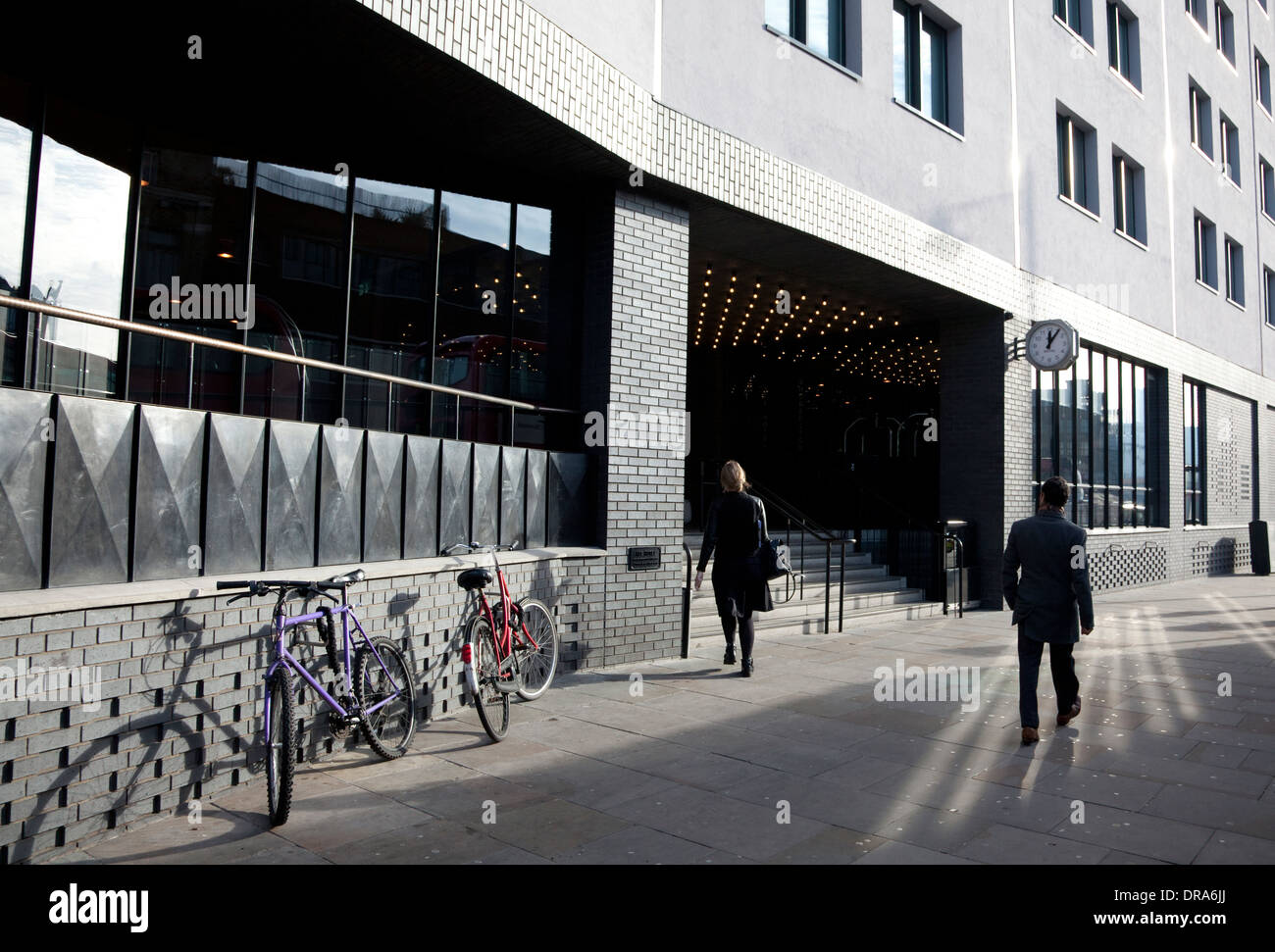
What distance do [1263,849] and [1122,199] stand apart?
1638 centimetres

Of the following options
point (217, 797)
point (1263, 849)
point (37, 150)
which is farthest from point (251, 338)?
point (1263, 849)

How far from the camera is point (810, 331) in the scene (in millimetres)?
15844

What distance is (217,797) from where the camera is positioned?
476 cm

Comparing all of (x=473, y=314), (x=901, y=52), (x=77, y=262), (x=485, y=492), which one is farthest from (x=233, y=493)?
(x=901, y=52)

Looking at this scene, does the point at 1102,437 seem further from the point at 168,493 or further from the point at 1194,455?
the point at 168,493

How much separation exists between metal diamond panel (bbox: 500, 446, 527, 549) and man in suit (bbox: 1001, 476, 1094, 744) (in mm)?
3872

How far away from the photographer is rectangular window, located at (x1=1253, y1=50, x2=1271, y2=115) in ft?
80.7

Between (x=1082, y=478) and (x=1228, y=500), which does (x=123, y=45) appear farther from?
(x=1228, y=500)

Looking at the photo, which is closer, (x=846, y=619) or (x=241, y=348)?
(x=241, y=348)

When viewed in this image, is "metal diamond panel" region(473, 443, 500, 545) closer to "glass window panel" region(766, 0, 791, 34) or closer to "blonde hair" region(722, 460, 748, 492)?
"blonde hair" region(722, 460, 748, 492)

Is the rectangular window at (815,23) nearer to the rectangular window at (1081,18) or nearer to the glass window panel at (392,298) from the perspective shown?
the glass window panel at (392,298)

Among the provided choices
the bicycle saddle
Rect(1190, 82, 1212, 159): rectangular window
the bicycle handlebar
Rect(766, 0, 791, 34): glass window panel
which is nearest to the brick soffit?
Rect(766, 0, 791, 34): glass window panel

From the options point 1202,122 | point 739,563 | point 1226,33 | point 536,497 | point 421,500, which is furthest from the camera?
point 1226,33

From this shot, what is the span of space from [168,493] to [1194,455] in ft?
70.6
